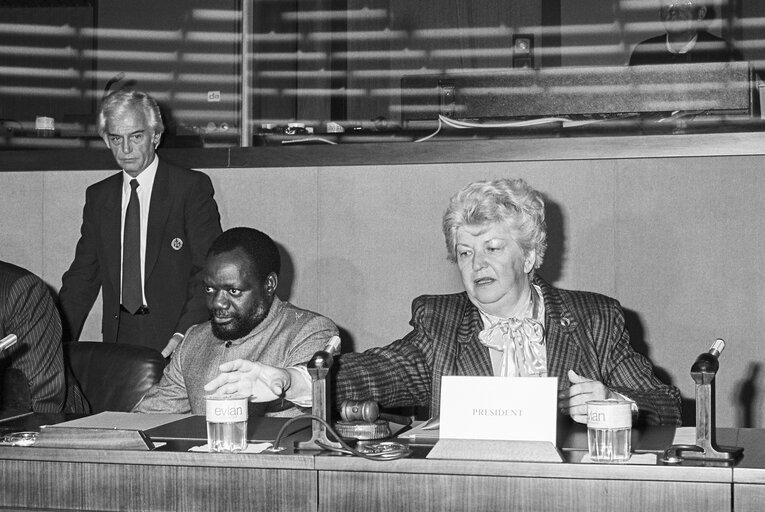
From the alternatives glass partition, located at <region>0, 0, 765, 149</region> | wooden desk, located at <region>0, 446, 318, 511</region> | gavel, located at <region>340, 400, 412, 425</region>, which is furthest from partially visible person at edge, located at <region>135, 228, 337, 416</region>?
glass partition, located at <region>0, 0, 765, 149</region>

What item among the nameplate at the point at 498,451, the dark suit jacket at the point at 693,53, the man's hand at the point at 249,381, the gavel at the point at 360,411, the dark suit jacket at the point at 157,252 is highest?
the dark suit jacket at the point at 693,53

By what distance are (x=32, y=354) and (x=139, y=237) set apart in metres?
0.93

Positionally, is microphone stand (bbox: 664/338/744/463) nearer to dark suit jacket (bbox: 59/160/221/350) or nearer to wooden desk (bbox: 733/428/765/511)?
wooden desk (bbox: 733/428/765/511)

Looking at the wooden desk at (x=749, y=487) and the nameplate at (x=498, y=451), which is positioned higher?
the nameplate at (x=498, y=451)

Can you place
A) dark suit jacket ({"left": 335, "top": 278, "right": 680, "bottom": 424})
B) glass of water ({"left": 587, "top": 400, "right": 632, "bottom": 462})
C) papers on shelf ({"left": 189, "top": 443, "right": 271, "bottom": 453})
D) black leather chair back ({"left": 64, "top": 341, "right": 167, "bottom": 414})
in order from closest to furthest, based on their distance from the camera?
glass of water ({"left": 587, "top": 400, "right": 632, "bottom": 462}) → papers on shelf ({"left": 189, "top": 443, "right": 271, "bottom": 453}) → dark suit jacket ({"left": 335, "top": 278, "right": 680, "bottom": 424}) → black leather chair back ({"left": 64, "top": 341, "right": 167, "bottom": 414})

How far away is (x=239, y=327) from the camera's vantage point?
270 cm

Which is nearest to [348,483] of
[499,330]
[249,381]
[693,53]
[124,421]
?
[249,381]

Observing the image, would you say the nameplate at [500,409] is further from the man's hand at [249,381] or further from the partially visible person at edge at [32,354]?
the partially visible person at edge at [32,354]

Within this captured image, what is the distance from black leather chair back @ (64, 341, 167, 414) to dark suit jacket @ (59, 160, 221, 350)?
0.69 metres

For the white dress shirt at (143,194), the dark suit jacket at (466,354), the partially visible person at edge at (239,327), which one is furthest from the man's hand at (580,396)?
the white dress shirt at (143,194)

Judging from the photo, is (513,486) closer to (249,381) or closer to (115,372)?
(249,381)

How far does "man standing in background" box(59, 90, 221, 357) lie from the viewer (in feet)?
12.4

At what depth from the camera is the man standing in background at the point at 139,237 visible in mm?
3787

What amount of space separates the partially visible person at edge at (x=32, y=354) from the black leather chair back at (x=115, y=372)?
37 mm
